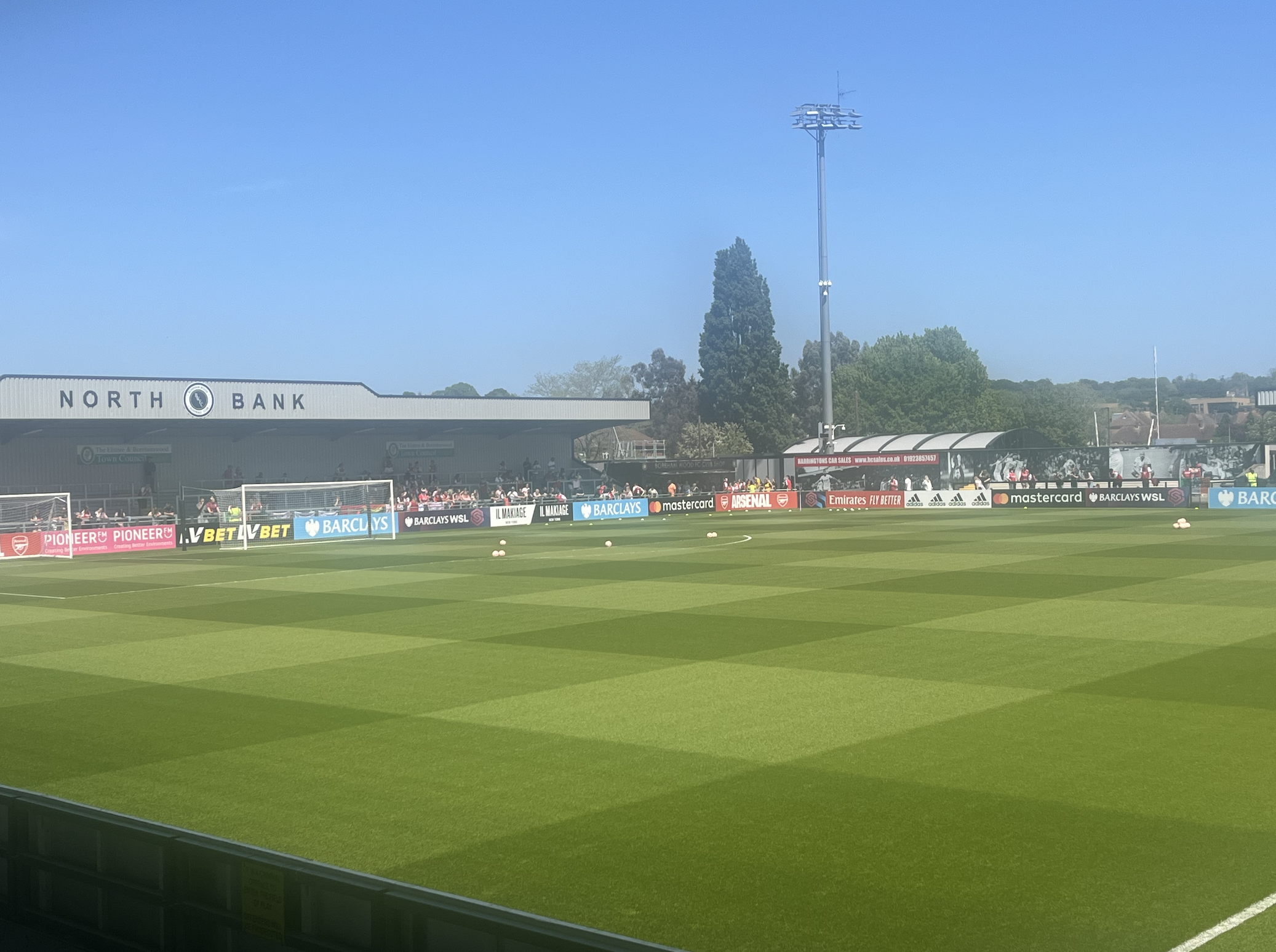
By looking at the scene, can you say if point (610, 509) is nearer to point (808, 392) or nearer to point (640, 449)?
point (808, 392)

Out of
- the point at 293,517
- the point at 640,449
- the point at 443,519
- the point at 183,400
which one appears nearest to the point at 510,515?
the point at 443,519

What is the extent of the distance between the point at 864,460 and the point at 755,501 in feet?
29.0

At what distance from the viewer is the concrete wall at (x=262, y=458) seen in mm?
59281

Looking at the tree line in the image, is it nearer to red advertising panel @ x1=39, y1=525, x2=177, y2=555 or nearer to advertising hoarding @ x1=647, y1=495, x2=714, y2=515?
advertising hoarding @ x1=647, y1=495, x2=714, y2=515

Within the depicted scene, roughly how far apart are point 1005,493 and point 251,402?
3655 centimetres

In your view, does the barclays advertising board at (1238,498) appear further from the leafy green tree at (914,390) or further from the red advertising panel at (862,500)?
the leafy green tree at (914,390)

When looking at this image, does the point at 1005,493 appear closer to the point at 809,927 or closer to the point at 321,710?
the point at 321,710

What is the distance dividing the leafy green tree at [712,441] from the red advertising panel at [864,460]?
31.3 m

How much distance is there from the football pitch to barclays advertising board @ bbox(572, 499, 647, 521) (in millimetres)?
33525

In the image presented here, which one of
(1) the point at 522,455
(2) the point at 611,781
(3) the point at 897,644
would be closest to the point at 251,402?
(1) the point at 522,455

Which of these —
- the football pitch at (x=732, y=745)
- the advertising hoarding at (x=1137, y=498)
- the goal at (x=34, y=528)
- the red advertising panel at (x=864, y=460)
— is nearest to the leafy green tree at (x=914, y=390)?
the red advertising panel at (x=864, y=460)

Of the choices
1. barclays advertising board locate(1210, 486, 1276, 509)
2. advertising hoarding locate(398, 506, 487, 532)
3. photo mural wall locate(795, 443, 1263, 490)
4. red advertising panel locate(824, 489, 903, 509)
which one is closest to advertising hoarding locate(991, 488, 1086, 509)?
photo mural wall locate(795, 443, 1263, 490)

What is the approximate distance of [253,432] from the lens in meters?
65.2

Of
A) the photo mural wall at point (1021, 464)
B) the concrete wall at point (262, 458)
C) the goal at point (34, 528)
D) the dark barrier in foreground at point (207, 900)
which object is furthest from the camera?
the photo mural wall at point (1021, 464)
